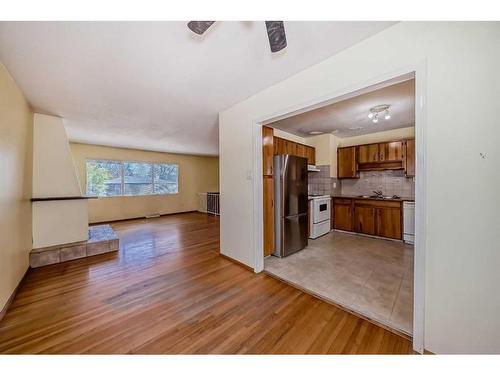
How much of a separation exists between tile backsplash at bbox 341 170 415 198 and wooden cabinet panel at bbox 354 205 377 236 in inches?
27.0

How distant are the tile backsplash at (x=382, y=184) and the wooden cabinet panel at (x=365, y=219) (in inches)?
27.0

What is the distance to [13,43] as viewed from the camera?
5.00 ft

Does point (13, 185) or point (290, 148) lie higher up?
point (290, 148)

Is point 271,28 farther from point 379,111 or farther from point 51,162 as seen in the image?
point 51,162

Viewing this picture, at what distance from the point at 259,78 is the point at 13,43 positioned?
6.81 ft

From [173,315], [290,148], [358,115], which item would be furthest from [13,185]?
[358,115]

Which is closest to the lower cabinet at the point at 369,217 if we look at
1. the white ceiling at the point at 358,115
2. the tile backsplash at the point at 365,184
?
the tile backsplash at the point at 365,184

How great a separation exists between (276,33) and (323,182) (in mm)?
4138

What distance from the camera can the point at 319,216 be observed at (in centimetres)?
421

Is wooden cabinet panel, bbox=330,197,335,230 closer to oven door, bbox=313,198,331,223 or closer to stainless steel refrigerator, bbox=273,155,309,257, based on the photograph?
oven door, bbox=313,198,331,223

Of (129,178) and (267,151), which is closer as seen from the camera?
(267,151)

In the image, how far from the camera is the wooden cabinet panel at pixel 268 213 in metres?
2.98
